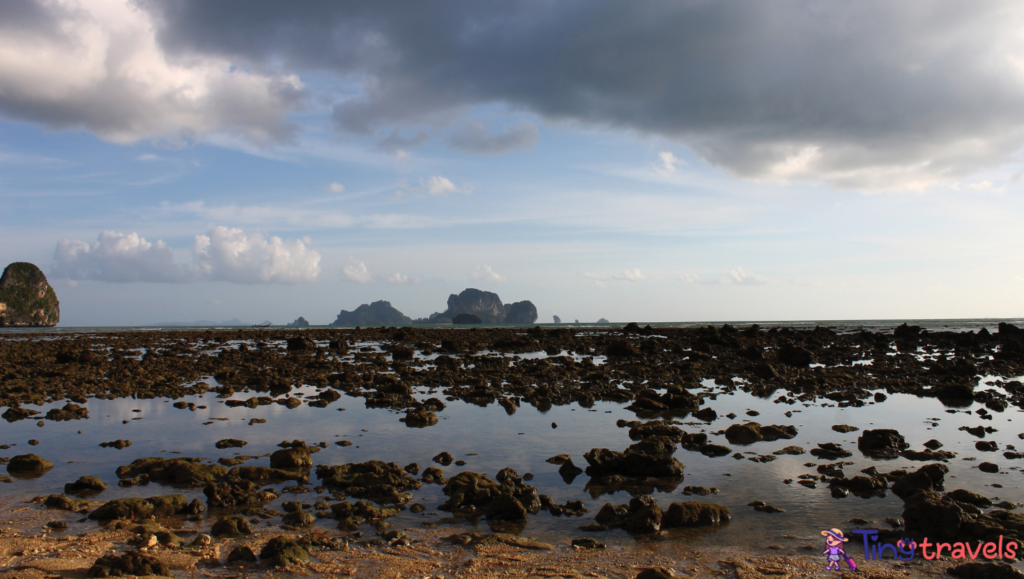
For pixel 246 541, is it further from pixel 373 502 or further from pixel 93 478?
pixel 93 478

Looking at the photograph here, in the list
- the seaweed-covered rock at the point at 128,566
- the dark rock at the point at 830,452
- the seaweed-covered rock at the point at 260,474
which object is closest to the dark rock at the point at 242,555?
the seaweed-covered rock at the point at 128,566

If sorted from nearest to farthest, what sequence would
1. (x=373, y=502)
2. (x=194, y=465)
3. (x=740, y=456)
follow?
1. (x=373, y=502)
2. (x=194, y=465)
3. (x=740, y=456)

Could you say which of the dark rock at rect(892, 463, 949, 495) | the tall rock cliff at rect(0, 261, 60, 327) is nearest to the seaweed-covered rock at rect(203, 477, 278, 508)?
the dark rock at rect(892, 463, 949, 495)

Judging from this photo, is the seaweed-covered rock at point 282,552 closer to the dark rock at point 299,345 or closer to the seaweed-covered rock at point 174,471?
the seaweed-covered rock at point 174,471

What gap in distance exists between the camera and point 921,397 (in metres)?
21.7

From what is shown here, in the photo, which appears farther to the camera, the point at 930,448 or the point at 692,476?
the point at 930,448

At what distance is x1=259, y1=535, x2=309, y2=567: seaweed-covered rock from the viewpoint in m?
7.01

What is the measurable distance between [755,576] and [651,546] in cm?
144

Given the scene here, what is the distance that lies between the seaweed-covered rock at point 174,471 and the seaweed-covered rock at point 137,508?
3.26ft

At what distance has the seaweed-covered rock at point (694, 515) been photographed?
28.2ft

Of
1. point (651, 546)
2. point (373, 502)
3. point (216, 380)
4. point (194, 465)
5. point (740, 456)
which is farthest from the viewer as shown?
point (216, 380)

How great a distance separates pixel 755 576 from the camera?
22.6 feet

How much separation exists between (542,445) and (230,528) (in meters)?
7.71

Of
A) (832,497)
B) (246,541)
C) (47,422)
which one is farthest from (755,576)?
(47,422)
